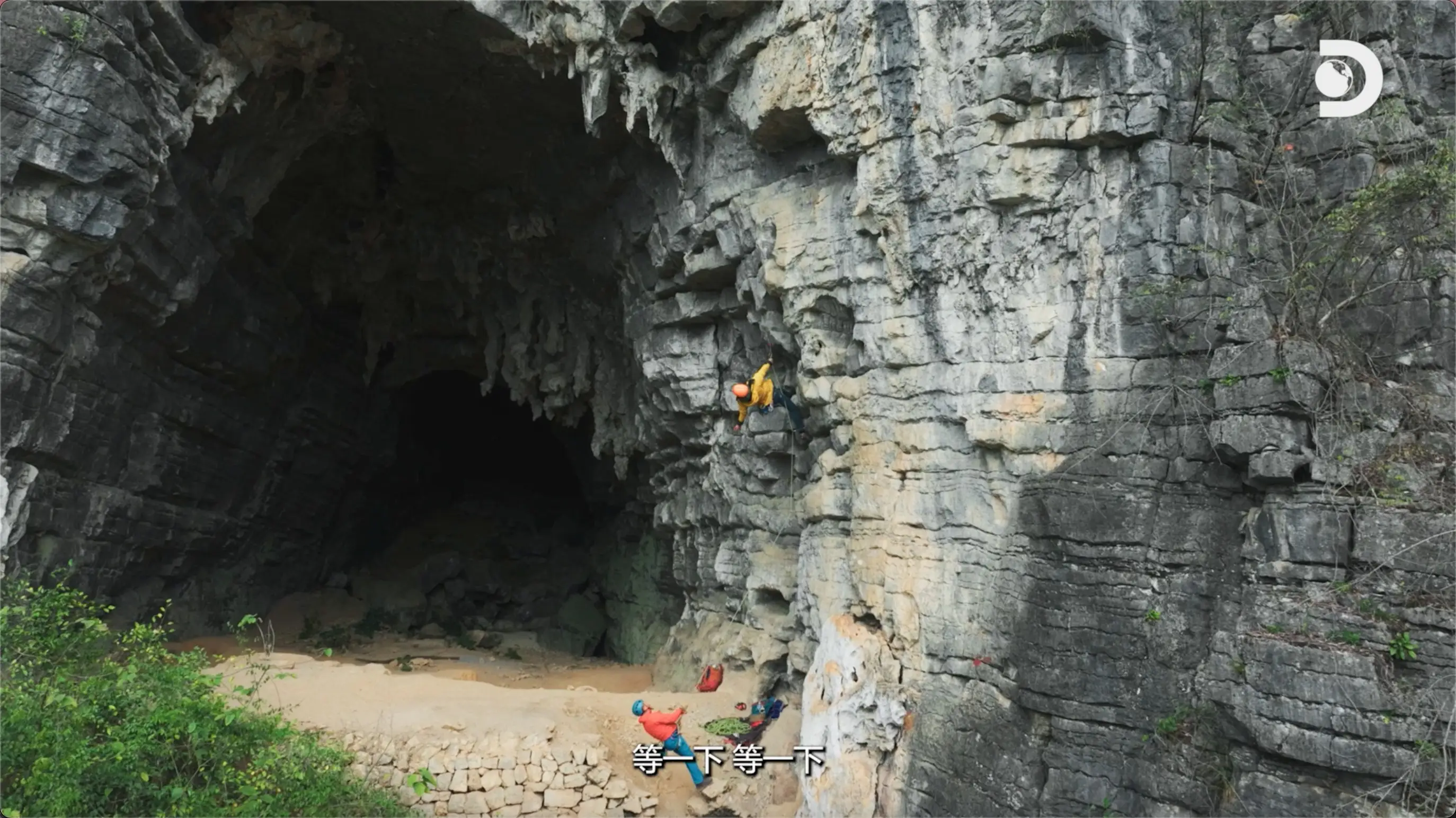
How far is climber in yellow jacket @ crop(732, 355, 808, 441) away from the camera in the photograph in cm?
1132

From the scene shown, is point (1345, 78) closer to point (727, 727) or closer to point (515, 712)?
point (727, 727)

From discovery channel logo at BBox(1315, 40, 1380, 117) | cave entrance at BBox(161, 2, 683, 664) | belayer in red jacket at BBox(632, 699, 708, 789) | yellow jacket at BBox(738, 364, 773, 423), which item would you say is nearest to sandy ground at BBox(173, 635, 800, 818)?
belayer in red jacket at BBox(632, 699, 708, 789)

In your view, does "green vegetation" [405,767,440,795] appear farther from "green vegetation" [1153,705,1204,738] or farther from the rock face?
"green vegetation" [1153,705,1204,738]

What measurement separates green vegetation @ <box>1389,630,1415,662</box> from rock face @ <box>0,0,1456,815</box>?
17 mm

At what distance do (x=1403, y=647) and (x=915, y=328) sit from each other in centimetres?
461

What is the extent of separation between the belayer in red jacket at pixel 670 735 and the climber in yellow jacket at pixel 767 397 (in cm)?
368

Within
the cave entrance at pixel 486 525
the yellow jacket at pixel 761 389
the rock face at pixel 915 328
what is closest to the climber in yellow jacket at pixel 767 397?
the yellow jacket at pixel 761 389

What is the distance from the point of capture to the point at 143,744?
24.6 ft

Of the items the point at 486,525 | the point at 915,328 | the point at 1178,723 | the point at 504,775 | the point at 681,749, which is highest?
the point at 915,328

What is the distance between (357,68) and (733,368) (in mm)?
6860

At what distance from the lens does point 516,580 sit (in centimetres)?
2036

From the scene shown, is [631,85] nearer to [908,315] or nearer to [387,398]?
[908,315]

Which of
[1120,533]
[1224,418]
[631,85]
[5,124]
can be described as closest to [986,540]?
[1120,533]

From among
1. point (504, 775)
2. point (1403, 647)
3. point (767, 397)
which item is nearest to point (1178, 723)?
point (1403, 647)
